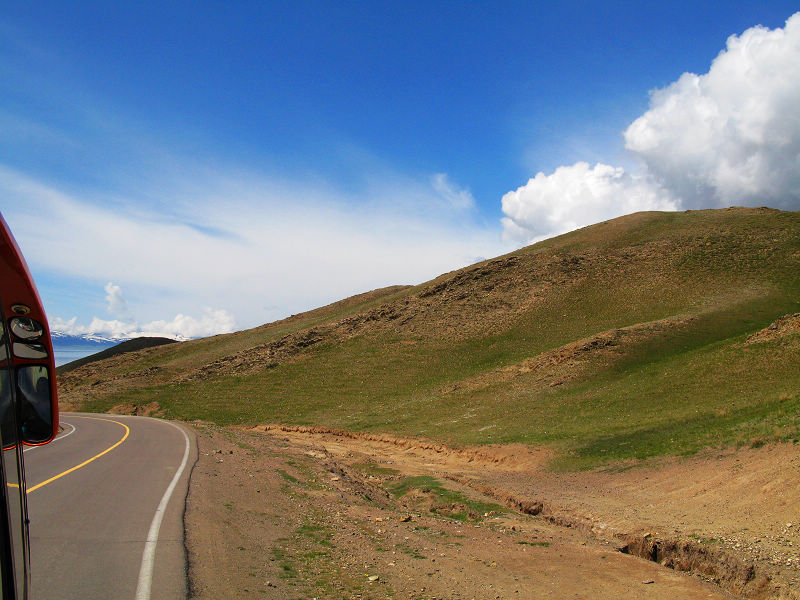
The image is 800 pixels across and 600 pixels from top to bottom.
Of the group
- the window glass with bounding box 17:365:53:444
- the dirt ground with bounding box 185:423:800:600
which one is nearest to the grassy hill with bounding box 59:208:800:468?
the dirt ground with bounding box 185:423:800:600

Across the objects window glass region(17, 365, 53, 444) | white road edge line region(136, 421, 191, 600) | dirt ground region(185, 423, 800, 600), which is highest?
window glass region(17, 365, 53, 444)

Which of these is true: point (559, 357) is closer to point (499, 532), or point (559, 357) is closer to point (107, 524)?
point (499, 532)

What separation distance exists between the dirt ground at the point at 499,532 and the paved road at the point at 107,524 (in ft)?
1.79

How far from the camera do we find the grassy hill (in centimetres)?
→ 2641

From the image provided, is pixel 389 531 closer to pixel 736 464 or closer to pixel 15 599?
pixel 15 599

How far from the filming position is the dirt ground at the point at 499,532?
28.8ft

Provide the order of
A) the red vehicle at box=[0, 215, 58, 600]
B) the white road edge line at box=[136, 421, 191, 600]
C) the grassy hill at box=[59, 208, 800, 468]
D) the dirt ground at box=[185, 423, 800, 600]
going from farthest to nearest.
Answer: the grassy hill at box=[59, 208, 800, 468] < the dirt ground at box=[185, 423, 800, 600] < the white road edge line at box=[136, 421, 191, 600] < the red vehicle at box=[0, 215, 58, 600]

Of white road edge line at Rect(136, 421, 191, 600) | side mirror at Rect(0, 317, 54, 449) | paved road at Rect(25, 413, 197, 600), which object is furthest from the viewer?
paved road at Rect(25, 413, 197, 600)

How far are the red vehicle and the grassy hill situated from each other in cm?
1992

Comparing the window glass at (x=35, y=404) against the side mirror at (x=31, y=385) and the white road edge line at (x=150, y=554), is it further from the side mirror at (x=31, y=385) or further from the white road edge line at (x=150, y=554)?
the white road edge line at (x=150, y=554)

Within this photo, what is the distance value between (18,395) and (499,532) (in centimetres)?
1217

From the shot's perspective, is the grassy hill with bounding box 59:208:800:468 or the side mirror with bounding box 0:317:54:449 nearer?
the side mirror with bounding box 0:317:54:449

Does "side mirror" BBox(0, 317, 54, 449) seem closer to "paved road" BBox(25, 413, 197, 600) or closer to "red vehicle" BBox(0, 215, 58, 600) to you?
"red vehicle" BBox(0, 215, 58, 600)

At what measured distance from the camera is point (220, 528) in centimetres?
1041
